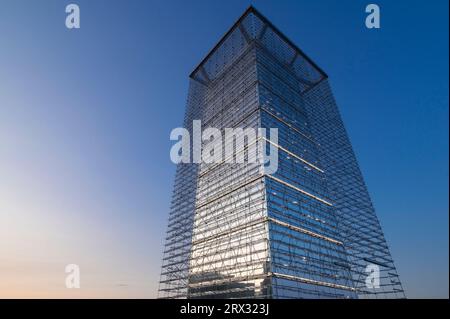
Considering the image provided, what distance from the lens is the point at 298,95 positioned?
4022 centimetres

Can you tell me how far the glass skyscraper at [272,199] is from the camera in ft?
78.4

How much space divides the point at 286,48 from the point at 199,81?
14.7 meters

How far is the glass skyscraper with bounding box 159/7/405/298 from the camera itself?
2389 centimetres

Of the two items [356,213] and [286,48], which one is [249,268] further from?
[286,48]

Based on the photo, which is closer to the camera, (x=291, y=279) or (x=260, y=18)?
(x=291, y=279)

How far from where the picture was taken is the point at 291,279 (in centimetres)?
2195

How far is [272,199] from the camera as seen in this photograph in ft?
81.9

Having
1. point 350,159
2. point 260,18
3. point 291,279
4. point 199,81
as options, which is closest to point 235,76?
point 260,18

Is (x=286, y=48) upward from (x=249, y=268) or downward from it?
upward

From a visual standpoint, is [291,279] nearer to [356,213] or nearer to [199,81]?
[356,213]
